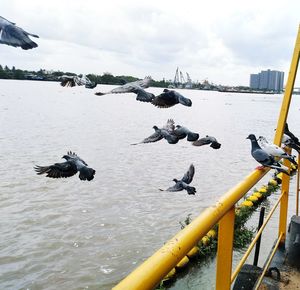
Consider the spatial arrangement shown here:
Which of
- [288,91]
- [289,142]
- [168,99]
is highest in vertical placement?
[288,91]

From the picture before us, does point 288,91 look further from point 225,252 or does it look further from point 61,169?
point 61,169

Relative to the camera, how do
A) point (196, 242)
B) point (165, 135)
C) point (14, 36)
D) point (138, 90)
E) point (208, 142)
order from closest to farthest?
point (196, 242) < point (14, 36) < point (138, 90) < point (165, 135) < point (208, 142)

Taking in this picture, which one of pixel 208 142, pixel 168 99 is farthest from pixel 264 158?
pixel 208 142

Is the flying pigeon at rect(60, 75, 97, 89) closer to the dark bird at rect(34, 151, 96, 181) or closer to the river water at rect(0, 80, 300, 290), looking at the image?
the river water at rect(0, 80, 300, 290)

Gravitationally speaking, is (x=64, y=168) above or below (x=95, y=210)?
above

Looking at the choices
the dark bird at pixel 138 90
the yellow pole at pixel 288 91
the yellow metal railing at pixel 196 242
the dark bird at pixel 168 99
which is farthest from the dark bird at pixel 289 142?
the dark bird at pixel 138 90

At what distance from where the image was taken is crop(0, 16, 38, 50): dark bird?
2.34 m

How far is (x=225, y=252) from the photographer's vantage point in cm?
254

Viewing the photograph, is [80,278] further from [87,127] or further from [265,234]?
[87,127]

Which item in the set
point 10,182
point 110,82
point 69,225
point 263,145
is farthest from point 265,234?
point 10,182

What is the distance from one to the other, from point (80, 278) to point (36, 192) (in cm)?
714

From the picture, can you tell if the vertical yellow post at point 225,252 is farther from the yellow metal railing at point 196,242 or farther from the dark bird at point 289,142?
the dark bird at point 289,142

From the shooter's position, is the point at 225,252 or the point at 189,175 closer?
the point at 225,252

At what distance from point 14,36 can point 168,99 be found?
227 centimetres
